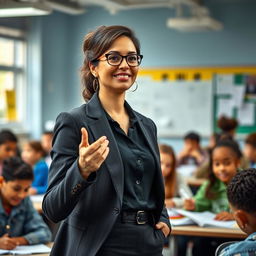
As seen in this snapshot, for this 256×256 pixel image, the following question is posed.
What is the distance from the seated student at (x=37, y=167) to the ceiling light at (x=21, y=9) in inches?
44.7

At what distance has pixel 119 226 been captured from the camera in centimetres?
179

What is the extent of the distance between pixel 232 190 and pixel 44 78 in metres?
7.12

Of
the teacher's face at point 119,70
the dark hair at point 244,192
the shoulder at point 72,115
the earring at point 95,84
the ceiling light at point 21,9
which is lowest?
the dark hair at point 244,192

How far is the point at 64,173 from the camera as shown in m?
1.75

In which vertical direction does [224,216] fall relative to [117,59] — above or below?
below

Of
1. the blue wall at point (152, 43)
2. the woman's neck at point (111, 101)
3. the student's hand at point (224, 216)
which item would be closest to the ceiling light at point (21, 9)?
the student's hand at point (224, 216)

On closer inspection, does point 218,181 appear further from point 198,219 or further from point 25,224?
point 25,224

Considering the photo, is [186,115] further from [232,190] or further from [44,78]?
[232,190]

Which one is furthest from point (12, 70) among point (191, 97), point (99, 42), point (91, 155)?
point (91, 155)

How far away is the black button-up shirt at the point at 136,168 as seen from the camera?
181 cm

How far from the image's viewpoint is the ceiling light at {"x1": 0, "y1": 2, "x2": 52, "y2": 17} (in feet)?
12.0

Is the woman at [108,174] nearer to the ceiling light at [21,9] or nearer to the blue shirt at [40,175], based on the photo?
the ceiling light at [21,9]

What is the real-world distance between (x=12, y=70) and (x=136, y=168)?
6.94 meters

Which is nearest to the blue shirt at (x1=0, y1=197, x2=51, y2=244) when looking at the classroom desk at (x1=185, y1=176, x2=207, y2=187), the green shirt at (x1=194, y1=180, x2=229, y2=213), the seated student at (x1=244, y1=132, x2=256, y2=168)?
the green shirt at (x1=194, y1=180, x2=229, y2=213)
